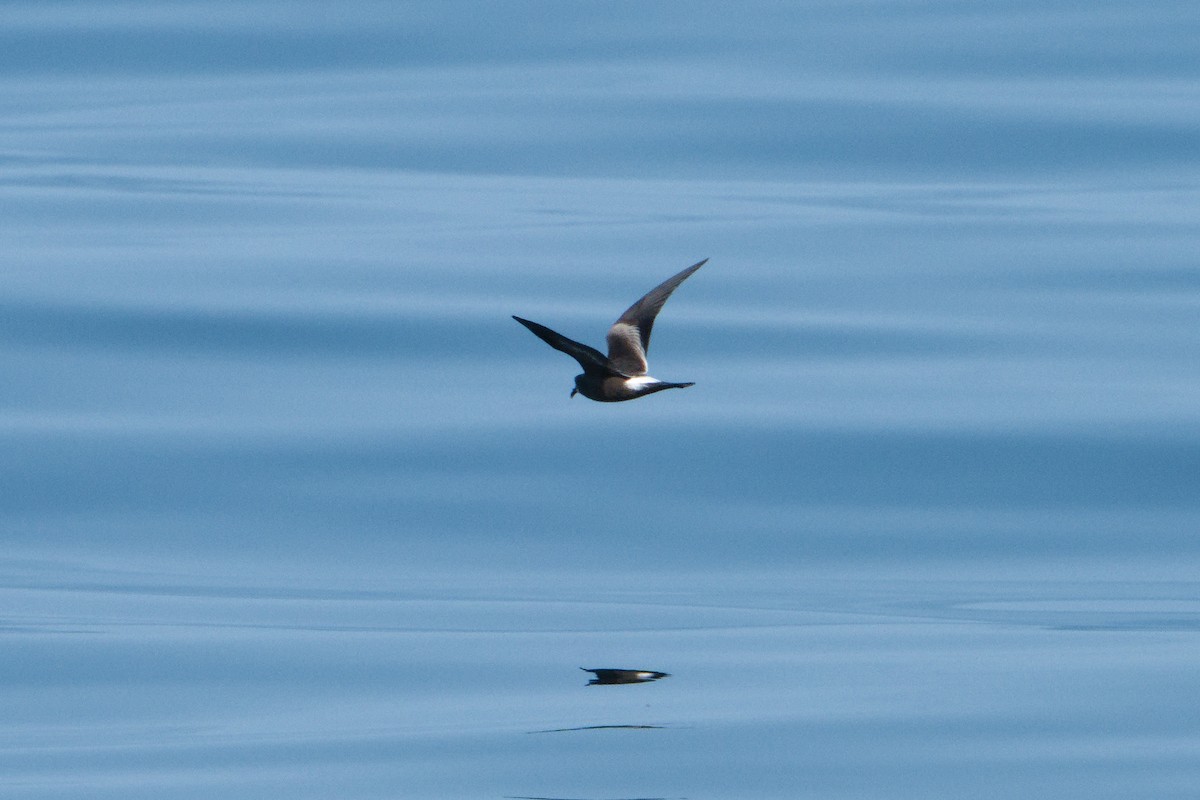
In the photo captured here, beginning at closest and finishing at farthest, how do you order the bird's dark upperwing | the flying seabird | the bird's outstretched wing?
the bird's dark upperwing → the flying seabird → the bird's outstretched wing

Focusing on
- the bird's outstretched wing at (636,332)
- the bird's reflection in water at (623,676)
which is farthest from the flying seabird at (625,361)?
the bird's reflection in water at (623,676)

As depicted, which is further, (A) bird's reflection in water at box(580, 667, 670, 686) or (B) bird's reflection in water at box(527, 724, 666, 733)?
(A) bird's reflection in water at box(580, 667, 670, 686)

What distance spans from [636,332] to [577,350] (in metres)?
1.28

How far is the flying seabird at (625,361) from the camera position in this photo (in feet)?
21.4

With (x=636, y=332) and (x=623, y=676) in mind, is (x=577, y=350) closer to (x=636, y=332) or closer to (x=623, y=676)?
(x=636, y=332)

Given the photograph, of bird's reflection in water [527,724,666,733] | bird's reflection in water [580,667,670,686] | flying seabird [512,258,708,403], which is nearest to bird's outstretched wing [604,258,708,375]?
flying seabird [512,258,708,403]

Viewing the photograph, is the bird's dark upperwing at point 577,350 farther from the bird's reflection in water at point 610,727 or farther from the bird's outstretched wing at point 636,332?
the bird's reflection in water at point 610,727

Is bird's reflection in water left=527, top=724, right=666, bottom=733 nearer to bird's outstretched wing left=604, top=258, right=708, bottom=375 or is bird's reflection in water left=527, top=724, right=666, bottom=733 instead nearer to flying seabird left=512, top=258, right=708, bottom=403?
flying seabird left=512, top=258, right=708, bottom=403

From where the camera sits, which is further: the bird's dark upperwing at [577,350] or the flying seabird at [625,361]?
the flying seabird at [625,361]

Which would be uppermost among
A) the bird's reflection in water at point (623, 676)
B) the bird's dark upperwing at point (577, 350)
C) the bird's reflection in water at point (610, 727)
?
the bird's dark upperwing at point (577, 350)

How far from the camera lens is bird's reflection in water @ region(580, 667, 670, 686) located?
7.12 m

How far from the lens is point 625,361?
707 cm

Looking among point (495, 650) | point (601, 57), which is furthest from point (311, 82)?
point (495, 650)

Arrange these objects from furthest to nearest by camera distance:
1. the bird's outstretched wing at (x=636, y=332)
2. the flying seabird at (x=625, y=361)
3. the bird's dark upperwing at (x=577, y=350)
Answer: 1. the bird's outstretched wing at (x=636, y=332)
2. the flying seabird at (x=625, y=361)
3. the bird's dark upperwing at (x=577, y=350)
